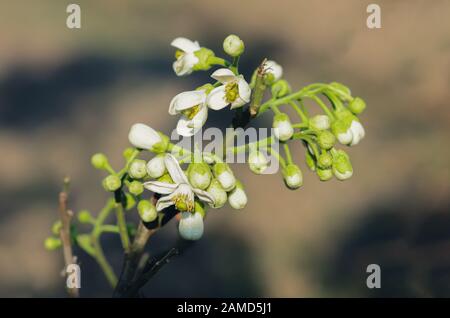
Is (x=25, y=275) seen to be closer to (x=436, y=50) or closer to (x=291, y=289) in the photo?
(x=291, y=289)

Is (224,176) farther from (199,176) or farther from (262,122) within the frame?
(262,122)

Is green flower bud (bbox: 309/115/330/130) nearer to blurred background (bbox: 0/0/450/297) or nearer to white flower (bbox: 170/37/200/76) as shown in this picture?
white flower (bbox: 170/37/200/76)

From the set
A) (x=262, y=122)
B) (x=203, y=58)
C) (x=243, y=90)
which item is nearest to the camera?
(x=243, y=90)

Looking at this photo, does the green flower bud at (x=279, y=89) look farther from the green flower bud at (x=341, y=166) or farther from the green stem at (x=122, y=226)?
the green stem at (x=122, y=226)

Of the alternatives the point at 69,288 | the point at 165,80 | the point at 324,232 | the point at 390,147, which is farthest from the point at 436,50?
the point at 69,288

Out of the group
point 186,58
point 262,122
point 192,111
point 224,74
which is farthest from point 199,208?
point 262,122

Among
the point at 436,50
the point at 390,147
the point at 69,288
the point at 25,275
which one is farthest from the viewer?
the point at 436,50
